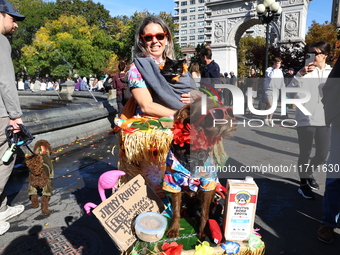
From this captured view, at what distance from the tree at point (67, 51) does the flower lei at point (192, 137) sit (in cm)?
3710

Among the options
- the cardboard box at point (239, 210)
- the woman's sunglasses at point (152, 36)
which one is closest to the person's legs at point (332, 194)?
the cardboard box at point (239, 210)

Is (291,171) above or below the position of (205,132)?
below

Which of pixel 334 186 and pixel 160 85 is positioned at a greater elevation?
pixel 160 85

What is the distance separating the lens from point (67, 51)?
36.4 meters

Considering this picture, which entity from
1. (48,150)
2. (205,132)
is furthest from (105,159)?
(205,132)

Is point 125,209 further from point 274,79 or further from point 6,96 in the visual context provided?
point 274,79

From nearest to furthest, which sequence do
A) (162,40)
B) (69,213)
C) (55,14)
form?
(162,40)
(69,213)
(55,14)

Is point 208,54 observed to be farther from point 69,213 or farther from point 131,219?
point 131,219

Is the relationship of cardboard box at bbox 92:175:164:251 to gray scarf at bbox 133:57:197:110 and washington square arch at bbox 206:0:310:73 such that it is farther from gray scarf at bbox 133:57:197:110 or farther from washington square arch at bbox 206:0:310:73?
washington square arch at bbox 206:0:310:73

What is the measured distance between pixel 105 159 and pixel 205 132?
395 cm

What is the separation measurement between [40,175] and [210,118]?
2.43 meters

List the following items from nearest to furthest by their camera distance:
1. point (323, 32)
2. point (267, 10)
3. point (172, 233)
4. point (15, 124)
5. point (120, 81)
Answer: point (172, 233), point (15, 124), point (120, 81), point (267, 10), point (323, 32)

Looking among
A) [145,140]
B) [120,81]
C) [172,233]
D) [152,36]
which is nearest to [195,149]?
[145,140]

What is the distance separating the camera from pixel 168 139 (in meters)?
2.22
